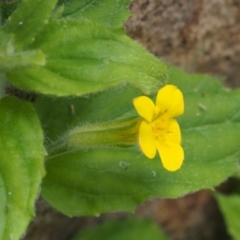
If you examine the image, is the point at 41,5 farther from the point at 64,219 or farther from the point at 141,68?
the point at 64,219

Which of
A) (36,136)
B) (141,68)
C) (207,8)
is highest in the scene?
(141,68)

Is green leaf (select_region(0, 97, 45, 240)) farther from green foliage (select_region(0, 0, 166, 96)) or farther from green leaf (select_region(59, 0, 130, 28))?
green leaf (select_region(59, 0, 130, 28))

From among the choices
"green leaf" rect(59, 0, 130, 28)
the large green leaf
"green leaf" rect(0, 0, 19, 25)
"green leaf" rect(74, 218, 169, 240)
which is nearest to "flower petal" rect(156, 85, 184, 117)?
"green leaf" rect(59, 0, 130, 28)

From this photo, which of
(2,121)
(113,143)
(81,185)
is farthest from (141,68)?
(81,185)

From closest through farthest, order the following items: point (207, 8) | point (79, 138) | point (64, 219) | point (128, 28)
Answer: point (79, 138), point (128, 28), point (207, 8), point (64, 219)

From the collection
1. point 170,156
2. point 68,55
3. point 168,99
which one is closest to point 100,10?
point 68,55

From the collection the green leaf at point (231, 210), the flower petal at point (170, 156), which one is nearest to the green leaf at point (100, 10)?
the flower petal at point (170, 156)
